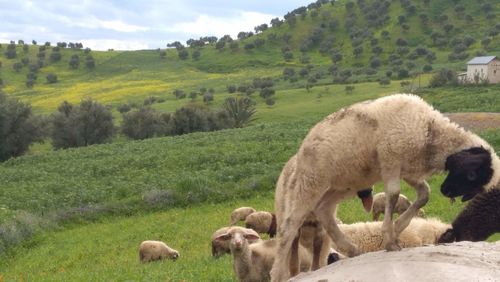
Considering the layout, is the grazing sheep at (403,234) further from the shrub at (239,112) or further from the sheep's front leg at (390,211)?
the shrub at (239,112)

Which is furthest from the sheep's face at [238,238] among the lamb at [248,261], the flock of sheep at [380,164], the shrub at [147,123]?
the shrub at [147,123]

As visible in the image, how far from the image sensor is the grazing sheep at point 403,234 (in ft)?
32.3

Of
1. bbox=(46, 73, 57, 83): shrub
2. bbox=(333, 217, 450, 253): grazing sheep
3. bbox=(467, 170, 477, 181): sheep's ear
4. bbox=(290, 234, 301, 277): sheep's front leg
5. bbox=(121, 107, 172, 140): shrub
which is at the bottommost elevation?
bbox=(121, 107, 172, 140): shrub

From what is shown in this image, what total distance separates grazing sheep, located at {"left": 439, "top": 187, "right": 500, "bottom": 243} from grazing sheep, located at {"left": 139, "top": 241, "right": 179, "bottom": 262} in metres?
7.99

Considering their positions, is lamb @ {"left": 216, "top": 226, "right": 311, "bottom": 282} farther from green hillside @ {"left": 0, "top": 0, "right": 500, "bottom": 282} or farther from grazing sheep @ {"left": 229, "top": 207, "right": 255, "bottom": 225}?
grazing sheep @ {"left": 229, "top": 207, "right": 255, "bottom": 225}

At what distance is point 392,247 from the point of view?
673 centimetres

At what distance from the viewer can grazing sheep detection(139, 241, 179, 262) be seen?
15773 millimetres

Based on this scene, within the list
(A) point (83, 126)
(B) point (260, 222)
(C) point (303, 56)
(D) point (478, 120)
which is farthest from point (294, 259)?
(C) point (303, 56)

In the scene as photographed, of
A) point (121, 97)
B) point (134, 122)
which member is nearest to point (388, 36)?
point (121, 97)

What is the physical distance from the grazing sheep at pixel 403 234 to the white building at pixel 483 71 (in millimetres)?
53128

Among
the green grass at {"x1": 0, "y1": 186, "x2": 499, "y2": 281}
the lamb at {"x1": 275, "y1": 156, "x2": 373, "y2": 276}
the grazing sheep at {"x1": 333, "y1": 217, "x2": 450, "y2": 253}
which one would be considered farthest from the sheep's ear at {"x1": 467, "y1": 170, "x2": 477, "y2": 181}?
the green grass at {"x1": 0, "y1": 186, "x2": 499, "y2": 281}

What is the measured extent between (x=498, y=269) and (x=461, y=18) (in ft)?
381

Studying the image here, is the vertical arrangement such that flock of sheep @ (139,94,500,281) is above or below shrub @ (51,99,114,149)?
above

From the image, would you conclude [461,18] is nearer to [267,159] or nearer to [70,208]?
[267,159]
